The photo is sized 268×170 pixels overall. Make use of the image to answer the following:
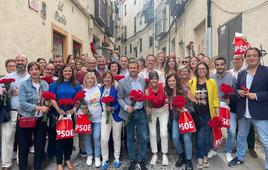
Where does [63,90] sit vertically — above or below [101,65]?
below

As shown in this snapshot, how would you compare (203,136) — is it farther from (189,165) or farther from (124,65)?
(124,65)

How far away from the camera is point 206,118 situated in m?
5.03

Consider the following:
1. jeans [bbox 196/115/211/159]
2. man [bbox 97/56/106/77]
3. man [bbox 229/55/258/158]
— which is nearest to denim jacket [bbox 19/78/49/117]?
man [bbox 97/56/106/77]

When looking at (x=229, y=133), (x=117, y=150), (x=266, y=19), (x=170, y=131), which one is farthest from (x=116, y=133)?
(x=266, y=19)

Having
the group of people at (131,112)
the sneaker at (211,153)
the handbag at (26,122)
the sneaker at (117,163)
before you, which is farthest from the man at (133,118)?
the handbag at (26,122)

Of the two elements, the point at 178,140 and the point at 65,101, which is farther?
the point at 178,140

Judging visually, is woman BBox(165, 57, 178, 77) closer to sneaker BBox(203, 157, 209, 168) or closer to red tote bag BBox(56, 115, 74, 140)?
sneaker BBox(203, 157, 209, 168)

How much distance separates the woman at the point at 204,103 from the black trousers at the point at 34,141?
255 cm

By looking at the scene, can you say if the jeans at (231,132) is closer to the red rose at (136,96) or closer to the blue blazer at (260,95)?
the blue blazer at (260,95)

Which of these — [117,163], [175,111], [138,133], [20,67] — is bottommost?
[117,163]

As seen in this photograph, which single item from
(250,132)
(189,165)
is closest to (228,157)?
(250,132)

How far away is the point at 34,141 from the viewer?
4883 mm

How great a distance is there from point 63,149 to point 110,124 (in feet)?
2.86

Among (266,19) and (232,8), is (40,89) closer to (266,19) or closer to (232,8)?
(266,19)
